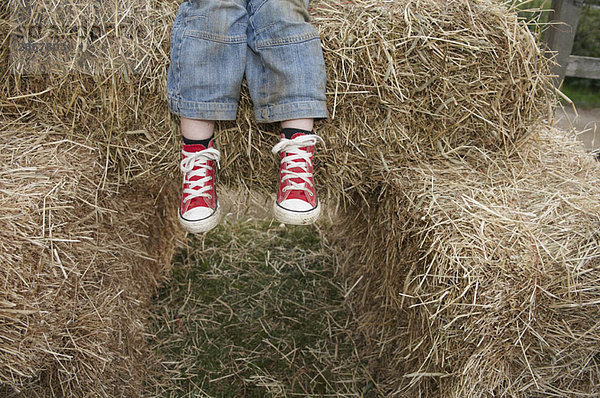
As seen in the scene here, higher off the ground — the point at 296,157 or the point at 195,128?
the point at 195,128

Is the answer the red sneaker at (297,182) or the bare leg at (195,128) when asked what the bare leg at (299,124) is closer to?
the red sneaker at (297,182)

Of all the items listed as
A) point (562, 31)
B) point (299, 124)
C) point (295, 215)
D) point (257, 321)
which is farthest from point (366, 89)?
point (562, 31)

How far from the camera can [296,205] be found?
1.84 meters

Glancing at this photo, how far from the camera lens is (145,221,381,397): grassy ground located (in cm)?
221

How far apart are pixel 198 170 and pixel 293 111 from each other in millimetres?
442

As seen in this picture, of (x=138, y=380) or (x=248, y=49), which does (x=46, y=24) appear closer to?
(x=248, y=49)

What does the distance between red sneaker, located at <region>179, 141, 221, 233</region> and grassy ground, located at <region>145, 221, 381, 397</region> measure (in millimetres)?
798

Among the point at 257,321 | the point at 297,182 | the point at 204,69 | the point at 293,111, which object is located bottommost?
the point at 257,321

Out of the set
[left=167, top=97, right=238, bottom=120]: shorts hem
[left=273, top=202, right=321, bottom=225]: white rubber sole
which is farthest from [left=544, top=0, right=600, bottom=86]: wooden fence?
[left=167, top=97, right=238, bottom=120]: shorts hem

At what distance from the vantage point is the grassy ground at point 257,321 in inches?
87.1

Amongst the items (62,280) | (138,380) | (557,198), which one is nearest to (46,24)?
(62,280)

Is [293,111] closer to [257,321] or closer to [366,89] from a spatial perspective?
[366,89]

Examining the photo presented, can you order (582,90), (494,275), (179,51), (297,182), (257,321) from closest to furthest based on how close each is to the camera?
(494,275)
(179,51)
(297,182)
(257,321)
(582,90)

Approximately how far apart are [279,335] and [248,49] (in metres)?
1.41
